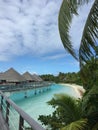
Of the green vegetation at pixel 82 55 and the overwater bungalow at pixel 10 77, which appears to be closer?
the green vegetation at pixel 82 55

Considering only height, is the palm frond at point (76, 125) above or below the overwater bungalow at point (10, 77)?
below

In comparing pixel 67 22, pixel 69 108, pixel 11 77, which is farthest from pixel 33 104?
pixel 67 22

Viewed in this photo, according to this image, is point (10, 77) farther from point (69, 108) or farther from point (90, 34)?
point (90, 34)

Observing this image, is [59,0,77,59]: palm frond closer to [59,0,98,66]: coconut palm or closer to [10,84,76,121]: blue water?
[59,0,98,66]: coconut palm

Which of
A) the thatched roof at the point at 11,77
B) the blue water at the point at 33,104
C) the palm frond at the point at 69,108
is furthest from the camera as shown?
the thatched roof at the point at 11,77

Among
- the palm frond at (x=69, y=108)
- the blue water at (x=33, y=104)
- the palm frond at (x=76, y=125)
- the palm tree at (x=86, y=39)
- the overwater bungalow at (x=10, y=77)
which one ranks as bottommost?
the blue water at (x=33, y=104)

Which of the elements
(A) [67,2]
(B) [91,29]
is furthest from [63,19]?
(B) [91,29]

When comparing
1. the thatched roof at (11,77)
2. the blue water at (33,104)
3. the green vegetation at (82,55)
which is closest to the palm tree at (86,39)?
the green vegetation at (82,55)

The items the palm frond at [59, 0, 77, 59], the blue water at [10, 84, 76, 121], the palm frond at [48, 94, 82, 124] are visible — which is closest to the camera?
the palm frond at [59, 0, 77, 59]

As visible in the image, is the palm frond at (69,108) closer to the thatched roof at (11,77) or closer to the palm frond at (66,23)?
the palm frond at (66,23)

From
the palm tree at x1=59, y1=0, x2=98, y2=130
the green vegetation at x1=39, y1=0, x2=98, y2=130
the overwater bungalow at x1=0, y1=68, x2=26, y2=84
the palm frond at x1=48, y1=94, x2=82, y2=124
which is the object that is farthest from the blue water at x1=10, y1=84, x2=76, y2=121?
the overwater bungalow at x1=0, y1=68, x2=26, y2=84

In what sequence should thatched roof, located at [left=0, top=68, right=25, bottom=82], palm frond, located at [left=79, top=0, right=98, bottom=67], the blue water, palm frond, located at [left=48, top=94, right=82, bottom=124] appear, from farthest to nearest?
thatched roof, located at [left=0, top=68, right=25, bottom=82]
the blue water
palm frond, located at [left=48, top=94, right=82, bottom=124]
palm frond, located at [left=79, top=0, right=98, bottom=67]

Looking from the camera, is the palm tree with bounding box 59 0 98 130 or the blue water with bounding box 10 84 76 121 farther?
the blue water with bounding box 10 84 76 121

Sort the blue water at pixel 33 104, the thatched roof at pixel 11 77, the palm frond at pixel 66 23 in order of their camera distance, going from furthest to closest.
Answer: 1. the thatched roof at pixel 11 77
2. the blue water at pixel 33 104
3. the palm frond at pixel 66 23
